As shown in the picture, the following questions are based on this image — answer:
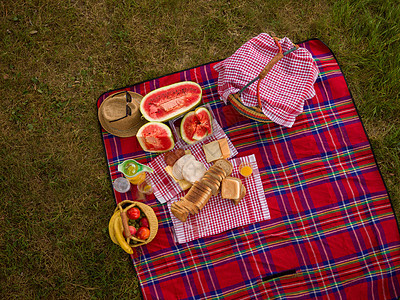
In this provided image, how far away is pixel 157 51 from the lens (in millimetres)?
4098

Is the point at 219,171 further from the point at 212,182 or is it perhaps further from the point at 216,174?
the point at 212,182

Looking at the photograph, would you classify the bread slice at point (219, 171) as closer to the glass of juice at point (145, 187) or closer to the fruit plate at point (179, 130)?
the fruit plate at point (179, 130)

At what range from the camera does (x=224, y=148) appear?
11.8ft

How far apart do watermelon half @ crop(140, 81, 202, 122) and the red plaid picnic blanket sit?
502 millimetres

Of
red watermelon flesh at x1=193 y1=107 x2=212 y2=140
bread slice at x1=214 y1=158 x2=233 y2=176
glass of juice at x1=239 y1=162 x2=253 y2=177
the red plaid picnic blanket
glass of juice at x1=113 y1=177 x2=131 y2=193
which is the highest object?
red watermelon flesh at x1=193 y1=107 x2=212 y2=140

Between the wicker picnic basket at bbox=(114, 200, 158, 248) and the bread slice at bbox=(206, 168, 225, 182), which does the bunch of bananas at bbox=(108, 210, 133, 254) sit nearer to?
the wicker picnic basket at bbox=(114, 200, 158, 248)

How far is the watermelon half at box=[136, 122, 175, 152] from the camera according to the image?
11.4 ft

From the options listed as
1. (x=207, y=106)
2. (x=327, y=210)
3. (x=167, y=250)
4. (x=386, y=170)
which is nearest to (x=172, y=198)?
(x=167, y=250)

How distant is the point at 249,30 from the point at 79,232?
3.63 meters

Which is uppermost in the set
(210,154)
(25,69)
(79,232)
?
(25,69)

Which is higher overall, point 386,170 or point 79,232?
point 79,232

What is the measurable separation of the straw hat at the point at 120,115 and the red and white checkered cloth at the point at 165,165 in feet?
1.67

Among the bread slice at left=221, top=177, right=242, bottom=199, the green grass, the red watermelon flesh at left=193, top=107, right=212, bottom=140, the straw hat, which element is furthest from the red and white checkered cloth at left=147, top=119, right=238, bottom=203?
the green grass

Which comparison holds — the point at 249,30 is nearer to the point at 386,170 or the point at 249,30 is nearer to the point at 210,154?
the point at 210,154
